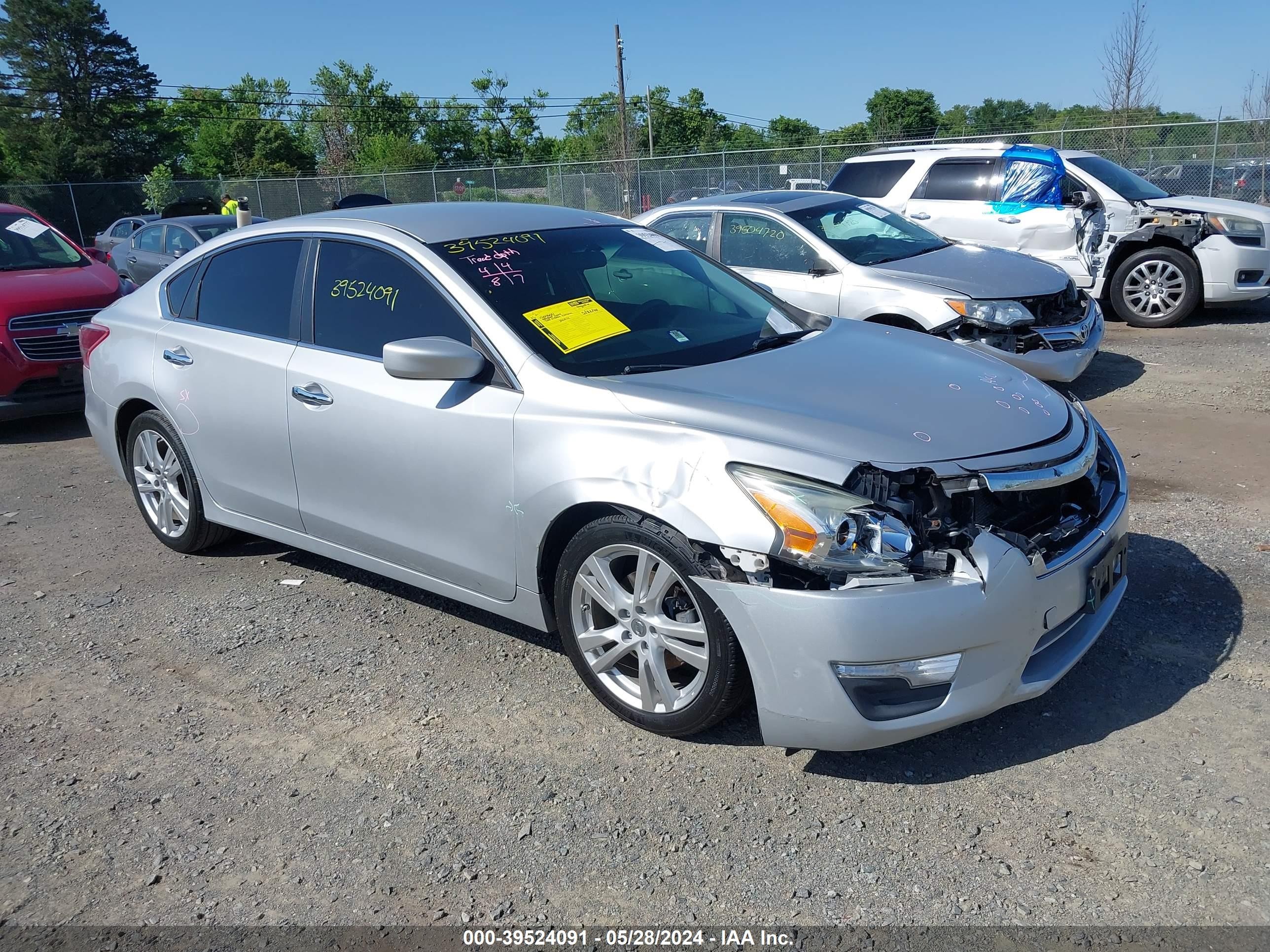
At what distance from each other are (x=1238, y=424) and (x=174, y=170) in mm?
76279

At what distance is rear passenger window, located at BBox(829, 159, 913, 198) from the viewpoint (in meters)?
11.2

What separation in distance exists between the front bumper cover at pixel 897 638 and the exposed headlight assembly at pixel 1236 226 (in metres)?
8.80

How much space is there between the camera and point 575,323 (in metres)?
3.83

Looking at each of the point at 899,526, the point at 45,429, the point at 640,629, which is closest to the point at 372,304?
the point at 640,629

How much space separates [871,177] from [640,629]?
368 inches

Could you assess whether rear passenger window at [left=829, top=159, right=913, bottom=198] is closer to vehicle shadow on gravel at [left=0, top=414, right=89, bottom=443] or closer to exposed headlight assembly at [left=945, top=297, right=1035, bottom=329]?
exposed headlight assembly at [left=945, top=297, right=1035, bottom=329]

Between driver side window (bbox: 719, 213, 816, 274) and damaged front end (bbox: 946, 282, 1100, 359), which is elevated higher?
driver side window (bbox: 719, 213, 816, 274)

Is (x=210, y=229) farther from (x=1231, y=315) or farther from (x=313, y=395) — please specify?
(x=1231, y=315)

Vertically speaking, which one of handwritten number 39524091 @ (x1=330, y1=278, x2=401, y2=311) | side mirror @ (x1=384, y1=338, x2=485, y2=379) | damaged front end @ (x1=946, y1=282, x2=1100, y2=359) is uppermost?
handwritten number 39524091 @ (x1=330, y1=278, x2=401, y2=311)

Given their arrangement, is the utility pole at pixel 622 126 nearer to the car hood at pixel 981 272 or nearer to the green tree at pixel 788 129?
the car hood at pixel 981 272

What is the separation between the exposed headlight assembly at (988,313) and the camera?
283 inches

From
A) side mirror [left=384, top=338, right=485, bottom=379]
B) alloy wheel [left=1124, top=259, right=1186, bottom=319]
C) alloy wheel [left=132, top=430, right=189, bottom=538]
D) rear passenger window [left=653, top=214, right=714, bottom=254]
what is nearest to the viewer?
side mirror [left=384, top=338, right=485, bottom=379]

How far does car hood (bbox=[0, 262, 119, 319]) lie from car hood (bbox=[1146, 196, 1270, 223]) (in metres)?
10.00

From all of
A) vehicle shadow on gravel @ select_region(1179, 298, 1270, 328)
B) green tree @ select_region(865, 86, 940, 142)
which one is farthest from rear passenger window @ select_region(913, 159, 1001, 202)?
green tree @ select_region(865, 86, 940, 142)
